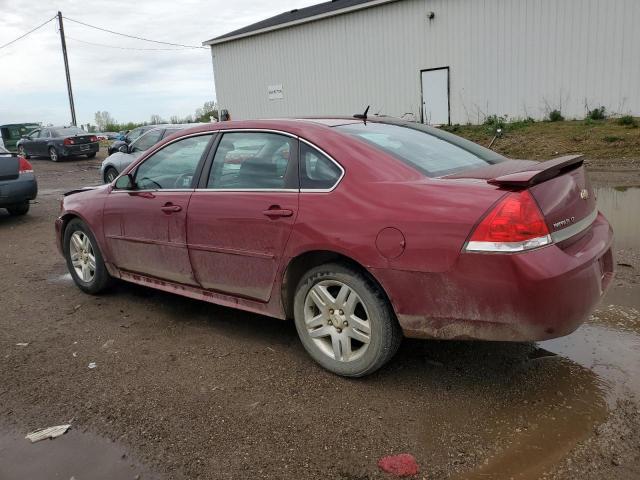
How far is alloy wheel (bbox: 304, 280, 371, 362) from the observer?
333 cm

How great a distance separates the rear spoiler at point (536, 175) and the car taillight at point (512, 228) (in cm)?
7

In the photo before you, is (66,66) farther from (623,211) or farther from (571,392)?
(571,392)

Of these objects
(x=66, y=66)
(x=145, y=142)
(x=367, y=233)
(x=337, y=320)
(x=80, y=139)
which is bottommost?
(x=337, y=320)

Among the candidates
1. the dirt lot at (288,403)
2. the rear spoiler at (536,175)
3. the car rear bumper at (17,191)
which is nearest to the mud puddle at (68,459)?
the dirt lot at (288,403)

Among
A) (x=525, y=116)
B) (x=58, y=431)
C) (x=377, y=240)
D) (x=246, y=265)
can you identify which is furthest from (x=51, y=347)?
A: (x=525, y=116)

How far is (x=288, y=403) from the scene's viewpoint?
3244mm

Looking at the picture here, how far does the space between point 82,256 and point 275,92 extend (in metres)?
21.6

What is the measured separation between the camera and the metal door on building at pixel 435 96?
20344mm

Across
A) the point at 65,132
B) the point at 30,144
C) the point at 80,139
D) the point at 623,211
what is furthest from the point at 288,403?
the point at 30,144

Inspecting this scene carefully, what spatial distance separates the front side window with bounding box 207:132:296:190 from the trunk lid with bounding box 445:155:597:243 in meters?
1.17

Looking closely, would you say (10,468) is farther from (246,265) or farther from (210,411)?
(246,265)

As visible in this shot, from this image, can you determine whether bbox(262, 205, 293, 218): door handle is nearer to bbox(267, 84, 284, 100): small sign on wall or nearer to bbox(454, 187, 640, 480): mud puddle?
bbox(454, 187, 640, 480): mud puddle

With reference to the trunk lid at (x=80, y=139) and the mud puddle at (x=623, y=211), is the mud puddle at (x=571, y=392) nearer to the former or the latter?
the mud puddle at (x=623, y=211)

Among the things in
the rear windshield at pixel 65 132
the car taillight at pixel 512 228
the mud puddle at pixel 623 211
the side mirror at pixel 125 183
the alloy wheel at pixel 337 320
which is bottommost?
the mud puddle at pixel 623 211
